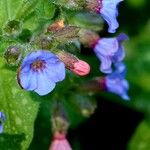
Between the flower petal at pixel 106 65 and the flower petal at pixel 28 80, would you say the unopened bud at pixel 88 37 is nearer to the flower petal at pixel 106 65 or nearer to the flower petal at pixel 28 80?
the flower petal at pixel 106 65

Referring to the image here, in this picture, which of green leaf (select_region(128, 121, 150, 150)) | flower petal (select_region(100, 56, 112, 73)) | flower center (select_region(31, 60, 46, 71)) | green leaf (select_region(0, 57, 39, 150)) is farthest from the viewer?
green leaf (select_region(128, 121, 150, 150))

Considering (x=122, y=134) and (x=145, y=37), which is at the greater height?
(x=145, y=37)

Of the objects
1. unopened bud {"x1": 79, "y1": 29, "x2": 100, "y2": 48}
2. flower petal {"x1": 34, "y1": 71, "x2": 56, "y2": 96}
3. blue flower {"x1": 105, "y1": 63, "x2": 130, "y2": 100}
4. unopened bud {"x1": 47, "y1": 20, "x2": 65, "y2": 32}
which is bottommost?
blue flower {"x1": 105, "y1": 63, "x2": 130, "y2": 100}

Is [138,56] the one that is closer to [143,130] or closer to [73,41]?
[143,130]

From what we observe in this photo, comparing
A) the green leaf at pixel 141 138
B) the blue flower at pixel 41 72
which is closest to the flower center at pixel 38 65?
the blue flower at pixel 41 72

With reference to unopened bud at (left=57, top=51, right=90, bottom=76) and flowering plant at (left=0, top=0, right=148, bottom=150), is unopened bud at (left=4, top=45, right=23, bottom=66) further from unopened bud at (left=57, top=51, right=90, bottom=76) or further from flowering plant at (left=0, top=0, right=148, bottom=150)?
unopened bud at (left=57, top=51, right=90, bottom=76)

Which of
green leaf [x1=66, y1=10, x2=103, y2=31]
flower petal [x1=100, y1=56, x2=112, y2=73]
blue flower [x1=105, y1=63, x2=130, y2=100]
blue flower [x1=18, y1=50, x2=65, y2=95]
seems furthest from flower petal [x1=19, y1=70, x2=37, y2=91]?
blue flower [x1=105, y1=63, x2=130, y2=100]

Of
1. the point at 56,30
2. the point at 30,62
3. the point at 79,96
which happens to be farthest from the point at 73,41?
the point at 79,96
